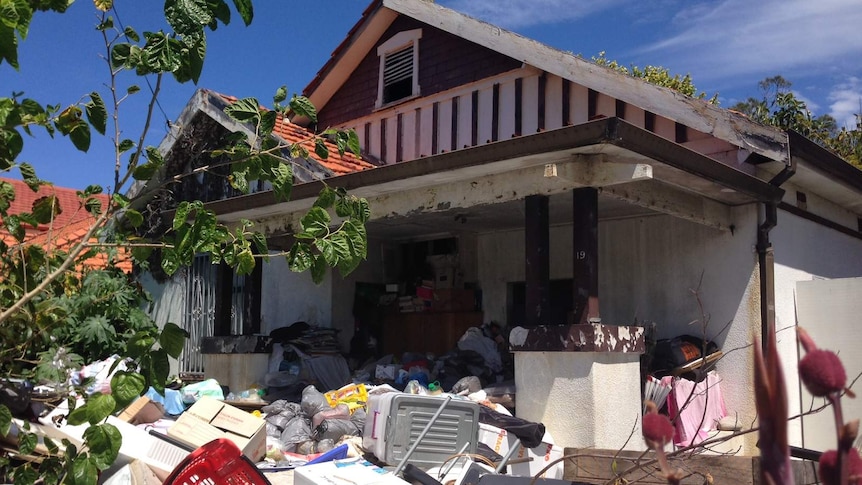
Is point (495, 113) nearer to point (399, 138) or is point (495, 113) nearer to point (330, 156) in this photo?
point (399, 138)

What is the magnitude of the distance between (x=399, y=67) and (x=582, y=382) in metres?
5.98

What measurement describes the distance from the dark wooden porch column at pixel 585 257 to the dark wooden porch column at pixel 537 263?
0.27 meters

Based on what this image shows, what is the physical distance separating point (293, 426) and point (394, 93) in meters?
5.31

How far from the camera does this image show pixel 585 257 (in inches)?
251

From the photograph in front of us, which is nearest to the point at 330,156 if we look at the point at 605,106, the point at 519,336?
the point at 605,106

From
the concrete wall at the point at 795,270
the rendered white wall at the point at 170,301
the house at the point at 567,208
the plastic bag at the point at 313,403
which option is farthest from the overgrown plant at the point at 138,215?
the rendered white wall at the point at 170,301

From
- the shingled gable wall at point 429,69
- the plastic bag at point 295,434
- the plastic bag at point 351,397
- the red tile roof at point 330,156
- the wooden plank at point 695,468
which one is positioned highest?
the shingled gable wall at point 429,69

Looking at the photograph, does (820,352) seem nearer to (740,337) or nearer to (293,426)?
(293,426)

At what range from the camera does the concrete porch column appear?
242 inches

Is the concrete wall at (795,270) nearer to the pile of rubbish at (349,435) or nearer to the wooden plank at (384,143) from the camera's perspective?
the pile of rubbish at (349,435)

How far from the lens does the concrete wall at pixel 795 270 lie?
7.95 m

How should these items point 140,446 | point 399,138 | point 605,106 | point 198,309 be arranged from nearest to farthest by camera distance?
1. point 140,446
2. point 605,106
3. point 399,138
4. point 198,309

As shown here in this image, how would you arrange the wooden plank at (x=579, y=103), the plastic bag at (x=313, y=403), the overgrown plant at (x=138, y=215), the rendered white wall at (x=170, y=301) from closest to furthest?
the overgrown plant at (x=138, y=215) → the plastic bag at (x=313, y=403) → the wooden plank at (x=579, y=103) → the rendered white wall at (x=170, y=301)

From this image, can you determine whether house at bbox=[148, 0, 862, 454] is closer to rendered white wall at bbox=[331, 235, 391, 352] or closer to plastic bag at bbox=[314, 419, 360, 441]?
rendered white wall at bbox=[331, 235, 391, 352]
